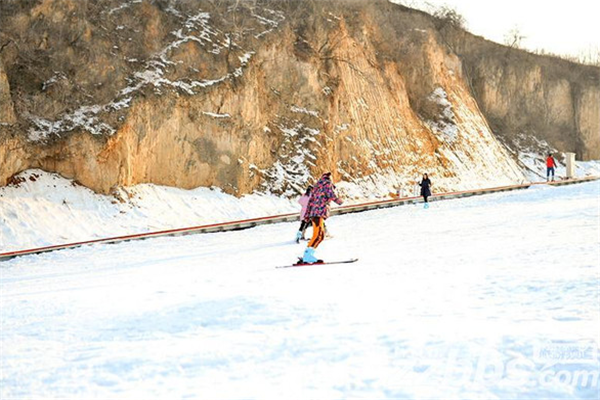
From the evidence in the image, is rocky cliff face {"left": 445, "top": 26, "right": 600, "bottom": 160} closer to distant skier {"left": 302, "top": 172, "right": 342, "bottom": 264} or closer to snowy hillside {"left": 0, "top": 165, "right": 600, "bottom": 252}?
snowy hillside {"left": 0, "top": 165, "right": 600, "bottom": 252}

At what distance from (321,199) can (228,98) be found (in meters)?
17.3

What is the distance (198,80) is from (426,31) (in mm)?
22402

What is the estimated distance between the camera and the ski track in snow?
583cm

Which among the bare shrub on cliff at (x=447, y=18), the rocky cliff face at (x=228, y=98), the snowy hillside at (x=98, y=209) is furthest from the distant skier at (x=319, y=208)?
the bare shrub on cliff at (x=447, y=18)

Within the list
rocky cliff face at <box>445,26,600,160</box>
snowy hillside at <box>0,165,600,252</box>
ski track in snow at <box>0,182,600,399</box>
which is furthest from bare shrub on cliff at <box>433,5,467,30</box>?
ski track in snow at <box>0,182,600,399</box>

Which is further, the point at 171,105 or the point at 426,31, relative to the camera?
the point at 426,31

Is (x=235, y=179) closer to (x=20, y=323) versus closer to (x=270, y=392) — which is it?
(x=20, y=323)

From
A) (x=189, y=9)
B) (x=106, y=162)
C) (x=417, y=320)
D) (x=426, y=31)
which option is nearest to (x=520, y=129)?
(x=426, y=31)

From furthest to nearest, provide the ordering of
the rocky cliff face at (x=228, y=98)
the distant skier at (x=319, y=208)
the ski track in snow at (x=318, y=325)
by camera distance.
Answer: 1. the rocky cliff face at (x=228, y=98)
2. the distant skier at (x=319, y=208)
3. the ski track in snow at (x=318, y=325)

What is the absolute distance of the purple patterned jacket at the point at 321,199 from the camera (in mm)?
13930

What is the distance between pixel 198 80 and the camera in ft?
97.4

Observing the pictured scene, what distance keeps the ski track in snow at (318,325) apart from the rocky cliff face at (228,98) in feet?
37.4

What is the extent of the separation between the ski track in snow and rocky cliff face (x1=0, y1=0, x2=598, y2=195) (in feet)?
37.4

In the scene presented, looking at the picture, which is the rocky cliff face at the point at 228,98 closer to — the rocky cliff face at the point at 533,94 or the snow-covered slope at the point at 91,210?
the snow-covered slope at the point at 91,210
